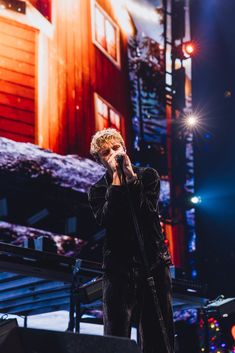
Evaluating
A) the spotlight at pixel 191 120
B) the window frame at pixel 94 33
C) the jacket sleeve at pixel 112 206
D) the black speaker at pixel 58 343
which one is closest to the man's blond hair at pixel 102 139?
the jacket sleeve at pixel 112 206

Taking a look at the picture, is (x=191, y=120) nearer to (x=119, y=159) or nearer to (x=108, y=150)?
(x=108, y=150)

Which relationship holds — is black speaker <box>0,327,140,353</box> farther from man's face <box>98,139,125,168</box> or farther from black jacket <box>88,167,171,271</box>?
man's face <box>98,139,125,168</box>

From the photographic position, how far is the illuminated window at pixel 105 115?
666 cm

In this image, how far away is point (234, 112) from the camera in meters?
8.61

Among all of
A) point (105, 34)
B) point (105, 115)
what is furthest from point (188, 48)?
point (105, 115)

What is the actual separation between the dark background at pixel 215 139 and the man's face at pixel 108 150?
576 cm

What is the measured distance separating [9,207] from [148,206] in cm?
402

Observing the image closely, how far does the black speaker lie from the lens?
5.53 feet

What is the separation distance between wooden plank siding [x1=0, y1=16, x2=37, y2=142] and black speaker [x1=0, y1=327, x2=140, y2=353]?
3827mm

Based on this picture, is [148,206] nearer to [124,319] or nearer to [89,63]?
[124,319]

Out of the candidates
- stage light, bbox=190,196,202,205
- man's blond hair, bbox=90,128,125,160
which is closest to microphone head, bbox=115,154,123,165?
man's blond hair, bbox=90,128,125,160

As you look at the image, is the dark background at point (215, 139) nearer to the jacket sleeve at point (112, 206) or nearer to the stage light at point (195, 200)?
the stage light at point (195, 200)


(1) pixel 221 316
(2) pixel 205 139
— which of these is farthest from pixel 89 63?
(1) pixel 221 316

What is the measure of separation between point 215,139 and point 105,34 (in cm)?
256
